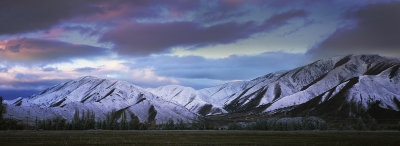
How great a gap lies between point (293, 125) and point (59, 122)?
84.3 metres

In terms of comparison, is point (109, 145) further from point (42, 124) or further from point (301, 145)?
point (42, 124)

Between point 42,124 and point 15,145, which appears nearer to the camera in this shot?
point 15,145

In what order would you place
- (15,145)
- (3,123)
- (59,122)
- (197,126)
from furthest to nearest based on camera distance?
(197,126) → (59,122) → (3,123) → (15,145)

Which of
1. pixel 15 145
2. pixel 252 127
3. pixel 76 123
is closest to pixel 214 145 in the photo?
pixel 15 145

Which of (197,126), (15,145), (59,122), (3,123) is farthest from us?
(197,126)

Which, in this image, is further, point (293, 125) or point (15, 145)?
point (293, 125)

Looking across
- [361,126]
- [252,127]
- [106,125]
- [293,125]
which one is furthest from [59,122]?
[361,126]

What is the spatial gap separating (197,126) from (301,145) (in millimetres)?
99526

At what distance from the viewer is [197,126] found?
150 meters

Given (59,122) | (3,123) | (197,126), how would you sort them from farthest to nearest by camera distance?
(197,126), (59,122), (3,123)

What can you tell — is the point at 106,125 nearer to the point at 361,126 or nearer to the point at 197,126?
the point at 197,126

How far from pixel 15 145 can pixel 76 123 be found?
280 ft

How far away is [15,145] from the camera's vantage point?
163ft

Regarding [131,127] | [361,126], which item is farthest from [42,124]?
[361,126]
